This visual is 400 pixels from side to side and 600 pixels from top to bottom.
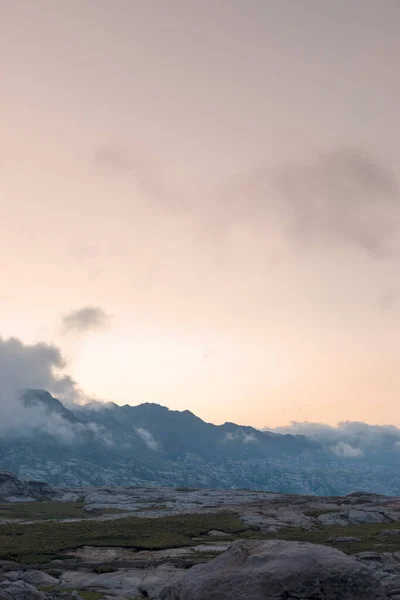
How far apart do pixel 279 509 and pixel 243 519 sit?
2301cm

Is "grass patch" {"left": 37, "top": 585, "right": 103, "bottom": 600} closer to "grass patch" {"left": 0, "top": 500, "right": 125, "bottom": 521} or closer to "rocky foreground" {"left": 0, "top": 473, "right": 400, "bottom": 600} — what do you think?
"rocky foreground" {"left": 0, "top": 473, "right": 400, "bottom": 600}

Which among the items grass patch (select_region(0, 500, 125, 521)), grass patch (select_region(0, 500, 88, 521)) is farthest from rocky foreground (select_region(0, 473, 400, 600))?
grass patch (select_region(0, 500, 125, 521))

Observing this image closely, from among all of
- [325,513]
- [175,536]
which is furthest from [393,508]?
[175,536]

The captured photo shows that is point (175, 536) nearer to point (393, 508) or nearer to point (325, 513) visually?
point (325, 513)

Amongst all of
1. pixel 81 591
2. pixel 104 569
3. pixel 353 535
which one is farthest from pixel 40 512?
pixel 81 591

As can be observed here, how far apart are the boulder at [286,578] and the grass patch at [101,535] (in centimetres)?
3314

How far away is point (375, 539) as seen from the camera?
267 ft

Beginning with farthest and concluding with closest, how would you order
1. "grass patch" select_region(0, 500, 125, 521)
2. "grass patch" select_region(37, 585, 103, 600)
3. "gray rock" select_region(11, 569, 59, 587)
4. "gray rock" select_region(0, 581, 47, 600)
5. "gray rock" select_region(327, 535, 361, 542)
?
"grass patch" select_region(0, 500, 125, 521) → "gray rock" select_region(327, 535, 361, 542) → "gray rock" select_region(11, 569, 59, 587) → "grass patch" select_region(37, 585, 103, 600) → "gray rock" select_region(0, 581, 47, 600)

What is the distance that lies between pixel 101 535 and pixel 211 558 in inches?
1218

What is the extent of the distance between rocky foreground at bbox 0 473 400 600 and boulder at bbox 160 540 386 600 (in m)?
0.07

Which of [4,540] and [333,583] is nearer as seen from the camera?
[333,583]

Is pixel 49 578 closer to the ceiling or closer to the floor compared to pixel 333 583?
closer to the floor

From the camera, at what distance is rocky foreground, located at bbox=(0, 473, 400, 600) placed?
37312mm

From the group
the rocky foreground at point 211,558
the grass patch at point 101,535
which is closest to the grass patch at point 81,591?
the rocky foreground at point 211,558
